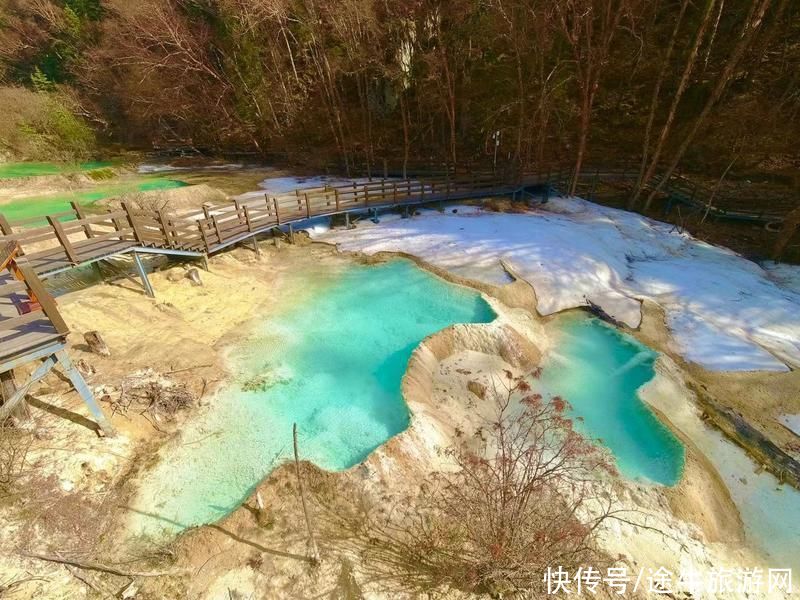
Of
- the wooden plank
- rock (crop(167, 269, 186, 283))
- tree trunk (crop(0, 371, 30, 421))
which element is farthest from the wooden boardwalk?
tree trunk (crop(0, 371, 30, 421))

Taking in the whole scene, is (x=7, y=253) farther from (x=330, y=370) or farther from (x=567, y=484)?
(x=567, y=484)

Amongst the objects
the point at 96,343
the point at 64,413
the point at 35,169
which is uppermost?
the point at 35,169

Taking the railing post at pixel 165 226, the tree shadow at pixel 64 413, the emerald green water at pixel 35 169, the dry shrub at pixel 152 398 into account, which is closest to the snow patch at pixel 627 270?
the railing post at pixel 165 226

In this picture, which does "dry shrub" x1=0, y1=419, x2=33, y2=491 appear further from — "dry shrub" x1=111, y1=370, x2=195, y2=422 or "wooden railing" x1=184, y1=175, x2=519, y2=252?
"wooden railing" x1=184, y1=175, x2=519, y2=252

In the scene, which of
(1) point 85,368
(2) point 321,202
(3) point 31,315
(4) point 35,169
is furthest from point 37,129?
(3) point 31,315

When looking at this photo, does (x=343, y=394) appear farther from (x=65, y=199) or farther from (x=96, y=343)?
(x=65, y=199)

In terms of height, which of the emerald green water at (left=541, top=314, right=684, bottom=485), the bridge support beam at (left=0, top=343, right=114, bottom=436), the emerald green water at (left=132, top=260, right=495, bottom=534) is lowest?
the emerald green water at (left=541, top=314, right=684, bottom=485)

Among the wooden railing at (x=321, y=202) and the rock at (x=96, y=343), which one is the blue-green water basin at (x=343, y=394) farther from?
the wooden railing at (x=321, y=202)

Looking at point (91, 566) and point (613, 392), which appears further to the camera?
point (613, 392)
